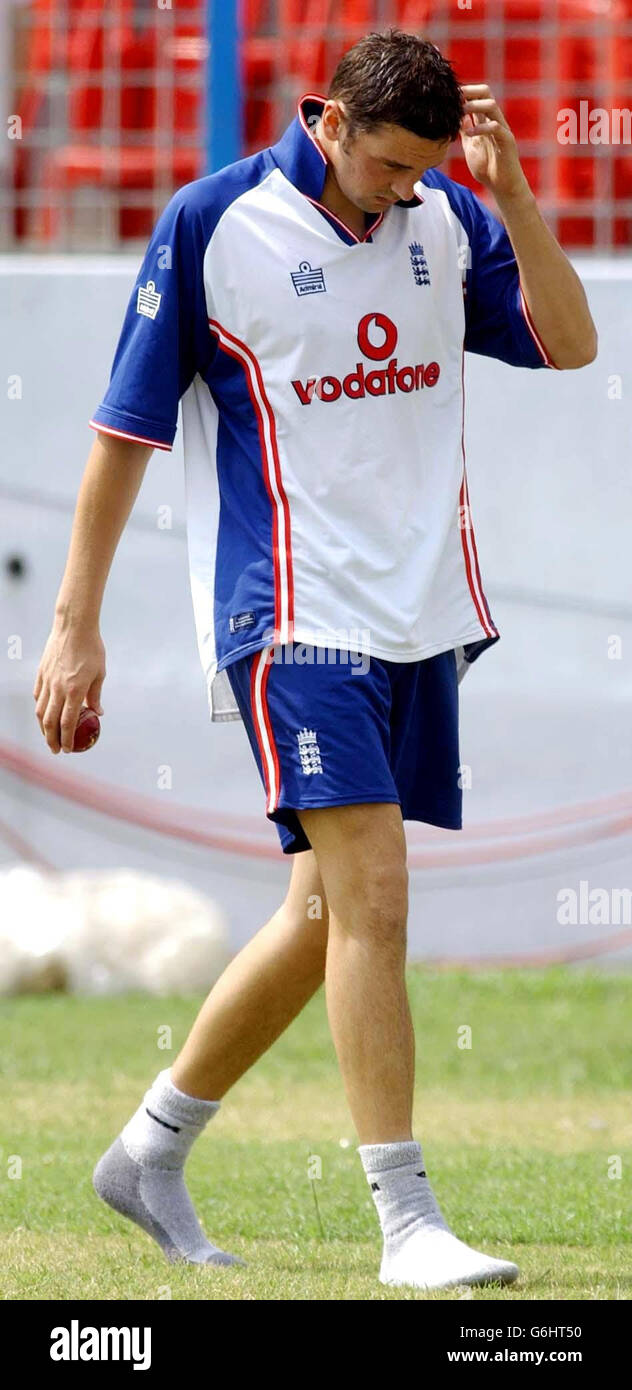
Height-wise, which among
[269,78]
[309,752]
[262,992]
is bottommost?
[262,992]

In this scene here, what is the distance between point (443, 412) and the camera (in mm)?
3533

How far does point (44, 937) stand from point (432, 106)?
4.93m

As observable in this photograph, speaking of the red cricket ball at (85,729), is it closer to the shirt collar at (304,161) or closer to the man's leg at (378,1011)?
the man's leg at (378,1011)

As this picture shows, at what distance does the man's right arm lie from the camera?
3.42 metres

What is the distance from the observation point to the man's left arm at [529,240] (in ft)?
11.1

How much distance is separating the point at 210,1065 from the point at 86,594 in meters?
0.87

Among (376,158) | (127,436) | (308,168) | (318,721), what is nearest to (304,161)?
(308,168)

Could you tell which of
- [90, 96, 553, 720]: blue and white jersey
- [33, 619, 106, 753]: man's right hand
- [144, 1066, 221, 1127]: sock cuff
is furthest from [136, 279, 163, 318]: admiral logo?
[144, 1066, 221, 1127]: sock cuff

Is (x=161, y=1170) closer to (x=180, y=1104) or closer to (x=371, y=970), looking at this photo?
(x=180, y=1104)

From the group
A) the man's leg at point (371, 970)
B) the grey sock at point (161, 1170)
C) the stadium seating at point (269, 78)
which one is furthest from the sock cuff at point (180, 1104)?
the stadium seating at point (269, 78)

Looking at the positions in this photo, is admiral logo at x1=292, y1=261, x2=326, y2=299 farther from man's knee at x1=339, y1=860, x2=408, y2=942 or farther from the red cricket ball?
man's knee at x1=339, y1=860, x2=408, y2=942

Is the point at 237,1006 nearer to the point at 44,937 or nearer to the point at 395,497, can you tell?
the point at 395,497

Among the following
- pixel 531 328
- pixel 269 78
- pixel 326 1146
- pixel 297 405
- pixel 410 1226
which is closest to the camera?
pixel 410 1226

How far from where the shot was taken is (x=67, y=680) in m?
3.42
